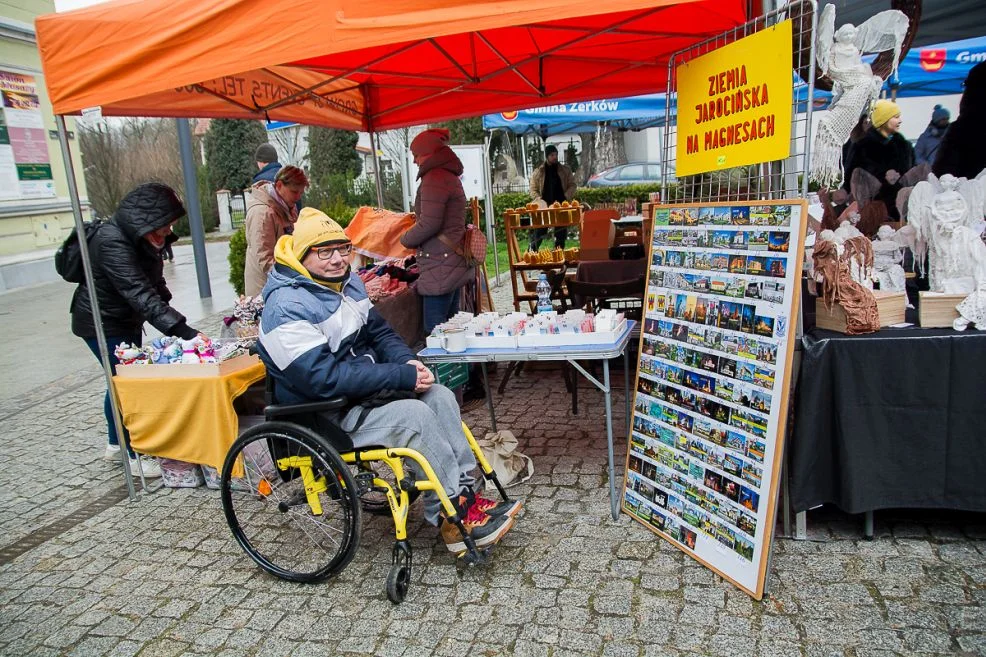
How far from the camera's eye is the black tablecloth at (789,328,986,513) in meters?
2.60

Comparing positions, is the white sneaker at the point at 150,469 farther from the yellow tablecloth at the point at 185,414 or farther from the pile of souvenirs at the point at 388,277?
the pile of souvenirs at the point at 388,277

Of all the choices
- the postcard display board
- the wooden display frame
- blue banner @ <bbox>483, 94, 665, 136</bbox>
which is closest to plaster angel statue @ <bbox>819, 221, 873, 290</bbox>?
the postcard display board

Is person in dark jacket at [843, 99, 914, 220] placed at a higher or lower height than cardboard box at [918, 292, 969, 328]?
higher

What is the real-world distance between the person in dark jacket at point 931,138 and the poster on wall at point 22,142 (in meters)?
13.6

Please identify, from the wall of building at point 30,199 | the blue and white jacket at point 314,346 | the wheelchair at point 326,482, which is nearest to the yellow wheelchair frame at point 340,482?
the wheelchair at point 326,482

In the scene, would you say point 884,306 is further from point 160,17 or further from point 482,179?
point 482,179

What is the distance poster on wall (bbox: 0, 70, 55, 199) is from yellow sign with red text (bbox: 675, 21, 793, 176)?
13.0 m

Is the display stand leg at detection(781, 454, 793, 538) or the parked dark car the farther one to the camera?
the parked dark car

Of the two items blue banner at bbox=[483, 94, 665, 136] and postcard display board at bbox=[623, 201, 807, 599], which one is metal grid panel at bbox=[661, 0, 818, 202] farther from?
blue banner at bbox=[483, 94, 665, 136]

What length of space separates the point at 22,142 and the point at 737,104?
13.7m

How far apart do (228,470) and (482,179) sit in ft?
28.9

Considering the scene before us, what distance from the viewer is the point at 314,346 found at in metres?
2.75

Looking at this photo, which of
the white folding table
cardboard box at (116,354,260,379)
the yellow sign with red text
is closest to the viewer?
the yellow sign with red text

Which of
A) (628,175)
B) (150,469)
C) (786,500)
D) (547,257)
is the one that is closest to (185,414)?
(150,469)
